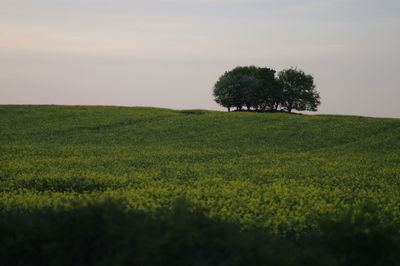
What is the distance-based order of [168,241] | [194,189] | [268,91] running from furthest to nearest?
1. [268,91]
2. [194,189]
3. [168,241]

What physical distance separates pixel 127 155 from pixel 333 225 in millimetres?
21953

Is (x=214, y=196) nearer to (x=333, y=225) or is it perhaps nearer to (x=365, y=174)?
(x=333, y=225)

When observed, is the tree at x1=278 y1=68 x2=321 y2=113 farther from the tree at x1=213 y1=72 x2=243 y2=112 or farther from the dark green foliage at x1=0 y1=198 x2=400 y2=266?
the dark green foliage at x1=0 y1=198 x2=400 y2=266

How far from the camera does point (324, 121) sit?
46906 mm

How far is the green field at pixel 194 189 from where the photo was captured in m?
7.57

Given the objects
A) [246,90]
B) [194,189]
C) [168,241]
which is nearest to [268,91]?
[246,90]

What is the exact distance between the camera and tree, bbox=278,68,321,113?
87062mm

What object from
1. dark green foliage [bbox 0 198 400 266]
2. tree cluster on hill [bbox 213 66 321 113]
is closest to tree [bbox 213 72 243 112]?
tree cluster on hill [bbox 213 66 321 113]

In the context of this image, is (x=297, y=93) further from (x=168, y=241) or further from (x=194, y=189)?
(x=168, y=241)

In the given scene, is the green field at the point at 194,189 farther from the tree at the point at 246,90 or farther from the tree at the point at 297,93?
the tree at the point at 297,93

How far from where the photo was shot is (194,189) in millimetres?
17047

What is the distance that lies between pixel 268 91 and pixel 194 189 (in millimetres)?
67073

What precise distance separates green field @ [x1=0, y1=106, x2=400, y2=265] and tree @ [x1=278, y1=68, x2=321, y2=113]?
34698 millimetres

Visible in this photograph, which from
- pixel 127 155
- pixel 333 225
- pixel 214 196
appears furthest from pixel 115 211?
pixel 127 155
